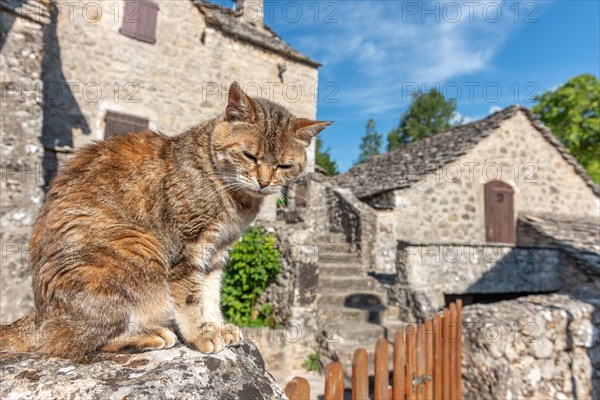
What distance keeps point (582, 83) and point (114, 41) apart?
69.9ft

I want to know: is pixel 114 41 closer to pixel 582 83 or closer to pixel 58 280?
pixel 58 280

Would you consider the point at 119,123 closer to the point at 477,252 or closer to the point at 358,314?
the point at 358,314

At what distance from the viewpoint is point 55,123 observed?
9156 mm

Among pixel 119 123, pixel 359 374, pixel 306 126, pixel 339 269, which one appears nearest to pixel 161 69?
pixel 119 123

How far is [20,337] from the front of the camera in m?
1.49

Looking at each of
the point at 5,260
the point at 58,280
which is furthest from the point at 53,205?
the point at 5,260

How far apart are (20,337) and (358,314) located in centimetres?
648

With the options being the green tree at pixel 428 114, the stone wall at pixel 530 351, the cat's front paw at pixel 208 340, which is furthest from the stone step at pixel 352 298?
the green tree at pixel 428 114

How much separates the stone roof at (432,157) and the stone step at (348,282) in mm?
3758

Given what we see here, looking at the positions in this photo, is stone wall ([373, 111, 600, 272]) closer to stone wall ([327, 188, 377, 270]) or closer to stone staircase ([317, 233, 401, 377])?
stone wall ([327, 188, 377, 270])

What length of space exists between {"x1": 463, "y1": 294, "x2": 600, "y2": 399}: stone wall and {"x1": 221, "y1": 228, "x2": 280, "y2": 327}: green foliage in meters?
3.63

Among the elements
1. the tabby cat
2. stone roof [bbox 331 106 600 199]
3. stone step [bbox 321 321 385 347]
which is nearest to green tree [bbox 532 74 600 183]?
stone roof [bbox 331 106 600 199]

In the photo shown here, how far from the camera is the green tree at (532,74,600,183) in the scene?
59.4ft

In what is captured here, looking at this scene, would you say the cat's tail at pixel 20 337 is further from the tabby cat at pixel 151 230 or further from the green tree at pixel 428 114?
the green tree at pixel 428 114
